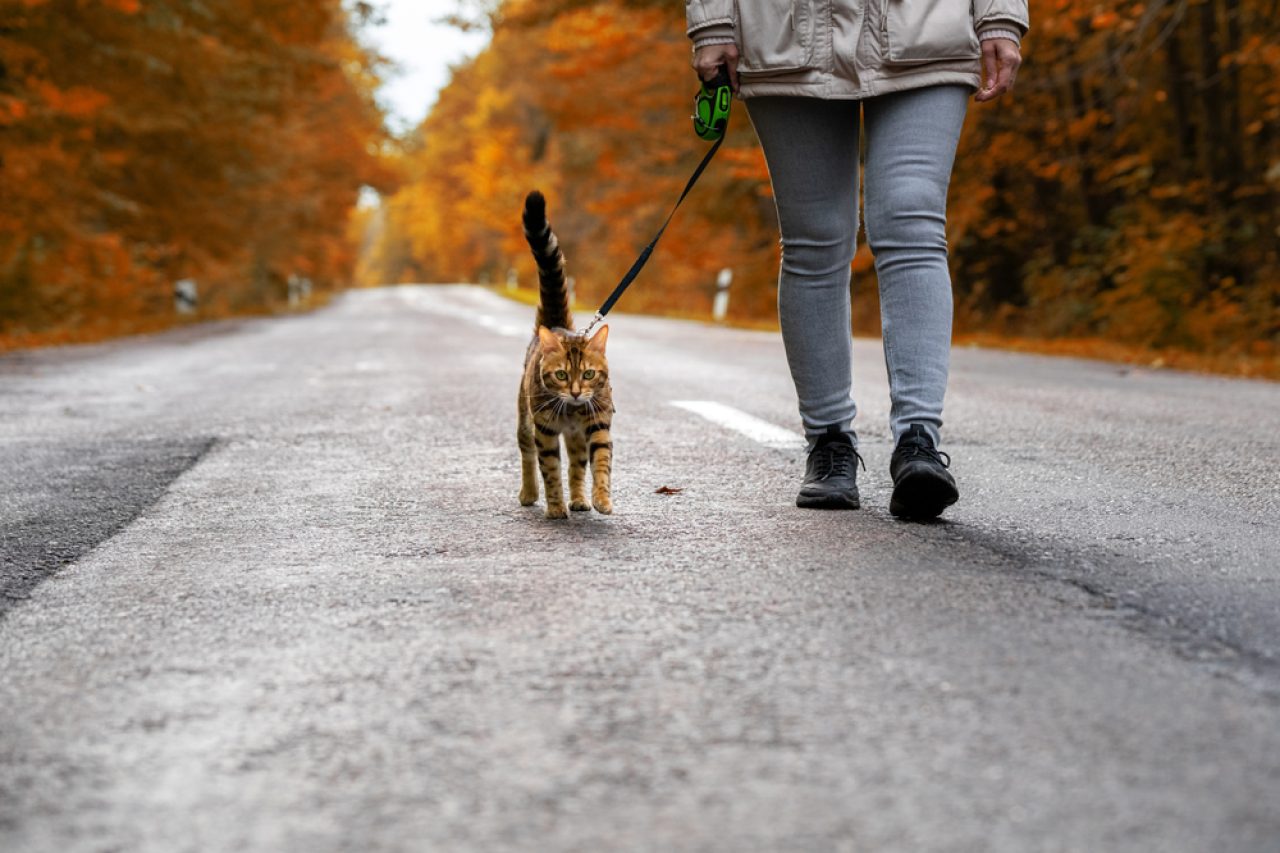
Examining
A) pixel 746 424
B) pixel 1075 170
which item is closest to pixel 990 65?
pixel 746 424

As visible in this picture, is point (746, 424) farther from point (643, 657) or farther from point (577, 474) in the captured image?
point (643, 657)

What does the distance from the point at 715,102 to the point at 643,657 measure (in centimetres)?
203

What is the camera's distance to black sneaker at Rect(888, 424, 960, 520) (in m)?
3.59

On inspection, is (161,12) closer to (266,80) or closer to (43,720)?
(266,80)

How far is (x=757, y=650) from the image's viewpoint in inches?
94.9

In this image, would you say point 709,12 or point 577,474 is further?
point 577,474

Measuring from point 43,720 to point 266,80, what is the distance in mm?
17452

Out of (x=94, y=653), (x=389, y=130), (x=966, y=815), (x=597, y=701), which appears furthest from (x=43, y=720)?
(x=389, y=130)

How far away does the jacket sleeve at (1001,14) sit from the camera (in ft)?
12.4

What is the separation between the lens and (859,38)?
3.79 m

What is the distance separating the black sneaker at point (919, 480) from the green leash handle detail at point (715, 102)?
98cm

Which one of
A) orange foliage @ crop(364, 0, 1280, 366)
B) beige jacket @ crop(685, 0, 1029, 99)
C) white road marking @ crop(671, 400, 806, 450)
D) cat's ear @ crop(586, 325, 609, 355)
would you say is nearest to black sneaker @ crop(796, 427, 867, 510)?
cat's ear @ crop(586, 325, 609, 355)

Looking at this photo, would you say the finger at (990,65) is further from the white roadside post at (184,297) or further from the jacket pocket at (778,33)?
the white roadside post at (184,297)

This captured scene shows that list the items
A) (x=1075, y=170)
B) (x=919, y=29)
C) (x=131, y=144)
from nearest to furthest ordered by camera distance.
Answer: (x=919, y=29) < (x=1075, y=170) < (x=131, y=144)
